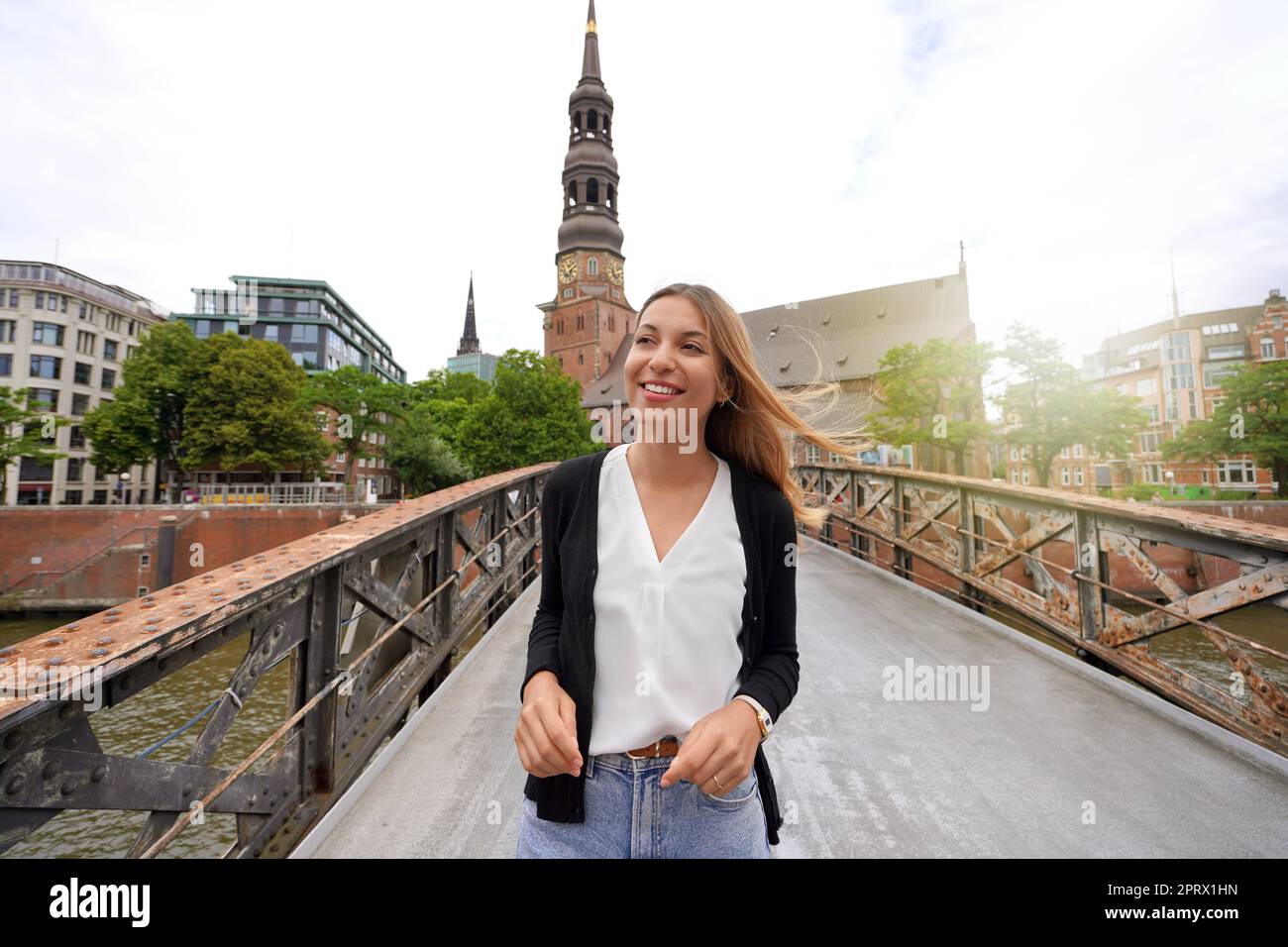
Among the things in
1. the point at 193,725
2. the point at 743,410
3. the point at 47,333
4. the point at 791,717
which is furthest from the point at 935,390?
the point at 47,333

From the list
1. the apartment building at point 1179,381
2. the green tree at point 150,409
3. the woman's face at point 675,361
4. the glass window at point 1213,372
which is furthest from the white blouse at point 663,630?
the glass window at point 1213,372

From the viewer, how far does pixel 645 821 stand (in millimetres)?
1072

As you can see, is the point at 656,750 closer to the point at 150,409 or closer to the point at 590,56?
the point at 150,409

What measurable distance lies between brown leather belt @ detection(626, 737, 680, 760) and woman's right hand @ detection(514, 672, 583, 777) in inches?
4.5

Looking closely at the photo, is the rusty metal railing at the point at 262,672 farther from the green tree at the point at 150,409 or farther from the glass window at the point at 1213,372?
the glass window at the point at 1213,372

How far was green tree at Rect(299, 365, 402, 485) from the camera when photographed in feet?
124

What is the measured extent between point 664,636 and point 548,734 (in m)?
0.26

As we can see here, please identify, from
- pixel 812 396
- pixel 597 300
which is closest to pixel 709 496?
pixel 812 396

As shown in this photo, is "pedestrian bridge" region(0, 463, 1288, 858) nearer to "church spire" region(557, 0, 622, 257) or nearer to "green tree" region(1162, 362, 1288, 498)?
"green tree" region(1162, 362, 1288, 498)

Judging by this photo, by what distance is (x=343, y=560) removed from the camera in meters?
2.41

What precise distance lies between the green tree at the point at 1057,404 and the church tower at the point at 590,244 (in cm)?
3347

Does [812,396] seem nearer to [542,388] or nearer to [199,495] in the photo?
[542,388]

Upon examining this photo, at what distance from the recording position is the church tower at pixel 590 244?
5156cm
